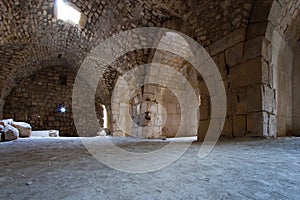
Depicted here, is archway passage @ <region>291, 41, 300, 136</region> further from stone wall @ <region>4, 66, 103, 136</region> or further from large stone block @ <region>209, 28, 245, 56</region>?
stone wall @ <region>4, 66, 103, 136</region>

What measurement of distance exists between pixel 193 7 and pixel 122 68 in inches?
120

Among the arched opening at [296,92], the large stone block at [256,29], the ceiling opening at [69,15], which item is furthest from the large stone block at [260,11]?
the ceiling opening at [69,15]

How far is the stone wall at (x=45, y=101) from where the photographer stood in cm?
878

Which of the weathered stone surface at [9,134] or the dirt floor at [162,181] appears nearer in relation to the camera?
the dirt floor at [162,181]

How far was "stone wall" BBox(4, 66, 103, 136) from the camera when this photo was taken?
28.8 ft

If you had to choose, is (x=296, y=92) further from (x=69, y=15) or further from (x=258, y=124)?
(x=69, y=15)

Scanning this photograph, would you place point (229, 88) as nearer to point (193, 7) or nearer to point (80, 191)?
point (193, 7)

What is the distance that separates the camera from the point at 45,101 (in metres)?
9.48

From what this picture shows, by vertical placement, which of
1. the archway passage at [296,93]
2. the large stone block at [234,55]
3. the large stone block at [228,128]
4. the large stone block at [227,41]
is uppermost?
the large stone block at [227,41]

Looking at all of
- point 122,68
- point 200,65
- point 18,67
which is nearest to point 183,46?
point 200,65

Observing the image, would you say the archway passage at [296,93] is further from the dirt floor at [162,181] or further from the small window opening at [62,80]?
the small window opening at [62,80]

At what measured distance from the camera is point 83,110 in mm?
10094

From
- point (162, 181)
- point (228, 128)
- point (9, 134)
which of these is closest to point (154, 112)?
point (228, 128)

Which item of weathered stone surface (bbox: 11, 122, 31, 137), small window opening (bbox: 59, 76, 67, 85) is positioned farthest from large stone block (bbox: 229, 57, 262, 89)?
small window opening (bbox: 59, 76, 67, 85)
